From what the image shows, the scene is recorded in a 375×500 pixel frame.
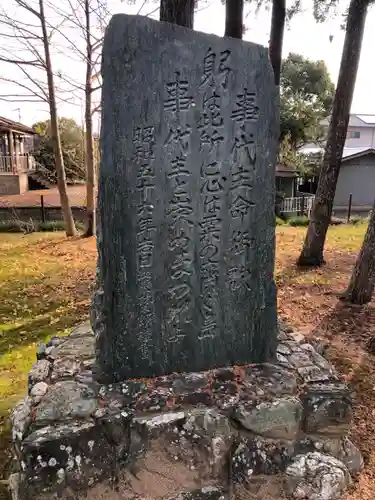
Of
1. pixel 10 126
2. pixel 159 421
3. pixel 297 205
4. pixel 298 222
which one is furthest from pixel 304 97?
pixel 159 421

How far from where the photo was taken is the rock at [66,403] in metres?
2.34

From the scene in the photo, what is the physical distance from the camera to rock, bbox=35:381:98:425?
234 centimetres

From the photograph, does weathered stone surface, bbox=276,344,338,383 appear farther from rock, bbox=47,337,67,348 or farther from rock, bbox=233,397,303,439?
rock, bbox=47,337,67,348

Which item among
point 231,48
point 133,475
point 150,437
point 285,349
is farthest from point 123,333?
point 231,48

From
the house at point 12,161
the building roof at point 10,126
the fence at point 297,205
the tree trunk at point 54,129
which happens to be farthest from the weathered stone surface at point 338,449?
the building roof at point 10,126

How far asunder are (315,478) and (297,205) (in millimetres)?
17337

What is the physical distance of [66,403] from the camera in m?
2.42

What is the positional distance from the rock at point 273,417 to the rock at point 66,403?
877 mm

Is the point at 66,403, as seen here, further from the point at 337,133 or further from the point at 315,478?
the point at 337,133

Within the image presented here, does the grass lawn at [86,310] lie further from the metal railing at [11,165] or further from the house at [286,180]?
the metal railing at [11,165]

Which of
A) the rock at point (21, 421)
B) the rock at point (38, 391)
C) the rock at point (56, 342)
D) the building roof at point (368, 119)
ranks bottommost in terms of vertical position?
the rock at point (21, 421)

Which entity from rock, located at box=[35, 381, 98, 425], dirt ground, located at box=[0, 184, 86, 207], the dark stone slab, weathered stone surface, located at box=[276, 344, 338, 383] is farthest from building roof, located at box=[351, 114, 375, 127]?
rock, located at box=[35, 381, 98, 425]

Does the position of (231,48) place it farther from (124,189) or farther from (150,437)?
(150,437)

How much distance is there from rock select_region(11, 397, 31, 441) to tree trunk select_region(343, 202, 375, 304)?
4138mm
